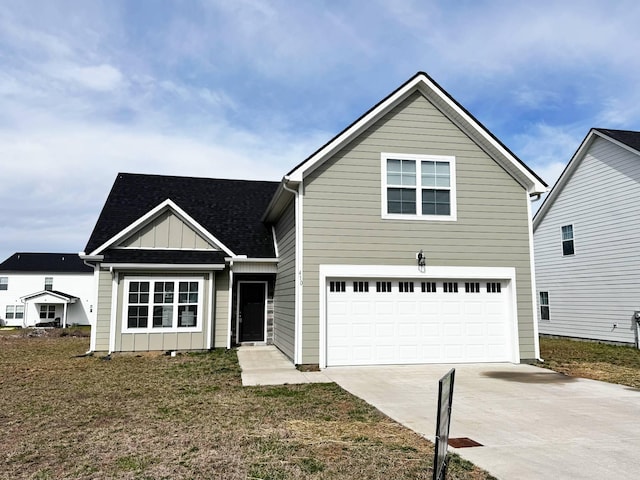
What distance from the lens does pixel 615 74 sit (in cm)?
1383

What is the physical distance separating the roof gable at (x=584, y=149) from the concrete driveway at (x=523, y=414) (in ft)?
34.3

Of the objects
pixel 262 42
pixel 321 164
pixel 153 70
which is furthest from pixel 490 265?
pixel 153 70

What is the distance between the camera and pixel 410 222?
11727 mm

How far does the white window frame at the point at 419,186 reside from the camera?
11.7 metres

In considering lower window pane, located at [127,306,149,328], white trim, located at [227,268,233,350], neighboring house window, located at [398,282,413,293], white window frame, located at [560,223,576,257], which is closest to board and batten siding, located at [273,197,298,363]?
white trim, located at [227,268,233,350]

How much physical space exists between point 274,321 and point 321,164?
21.7 feet

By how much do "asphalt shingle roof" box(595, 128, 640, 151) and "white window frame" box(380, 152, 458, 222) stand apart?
858cm

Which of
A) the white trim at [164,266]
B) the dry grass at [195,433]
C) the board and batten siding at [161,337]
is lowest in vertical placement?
the dry grass at [195,433]

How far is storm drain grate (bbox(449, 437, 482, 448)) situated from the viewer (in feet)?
17.3

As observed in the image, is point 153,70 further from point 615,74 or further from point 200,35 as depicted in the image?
point 615,74

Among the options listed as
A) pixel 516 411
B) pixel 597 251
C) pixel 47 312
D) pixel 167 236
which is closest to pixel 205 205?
pixel 167 236

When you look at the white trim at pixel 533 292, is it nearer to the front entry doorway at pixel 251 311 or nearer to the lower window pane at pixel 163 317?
the front entry doorway at pixel 251 311

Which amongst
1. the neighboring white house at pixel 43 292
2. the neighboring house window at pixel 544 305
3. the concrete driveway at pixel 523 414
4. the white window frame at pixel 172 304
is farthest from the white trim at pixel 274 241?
the neighboring white house at pixel 43 292

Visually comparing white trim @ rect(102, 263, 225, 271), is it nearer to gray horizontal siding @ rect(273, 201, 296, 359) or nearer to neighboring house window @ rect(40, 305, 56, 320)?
gray horizontal siding @ rect(273, 201, 296, 359)
